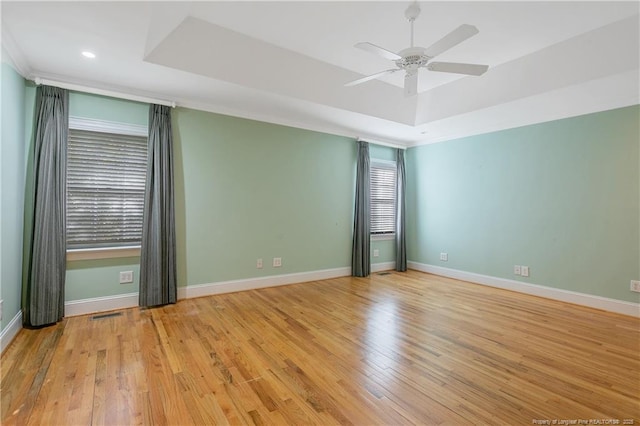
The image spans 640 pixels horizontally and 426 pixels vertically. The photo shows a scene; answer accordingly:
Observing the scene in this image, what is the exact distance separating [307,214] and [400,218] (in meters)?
2.05

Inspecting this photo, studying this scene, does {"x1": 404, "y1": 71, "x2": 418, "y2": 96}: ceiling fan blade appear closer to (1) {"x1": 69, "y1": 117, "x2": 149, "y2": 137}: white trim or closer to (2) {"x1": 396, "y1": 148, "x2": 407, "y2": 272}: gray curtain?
(1) {"x1": 69, "y1": 117, "x2": 149, "y2": 137}: white trim

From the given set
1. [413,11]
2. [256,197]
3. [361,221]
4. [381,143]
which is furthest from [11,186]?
[381,143]

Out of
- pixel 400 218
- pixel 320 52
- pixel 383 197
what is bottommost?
pixel 400 218

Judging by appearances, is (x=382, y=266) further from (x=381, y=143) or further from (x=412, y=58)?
(x=412, y=58)

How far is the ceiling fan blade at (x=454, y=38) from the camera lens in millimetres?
1961

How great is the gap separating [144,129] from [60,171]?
94 centimetres

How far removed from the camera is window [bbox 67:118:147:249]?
10.5 feet

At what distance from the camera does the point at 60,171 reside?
3.03 meters

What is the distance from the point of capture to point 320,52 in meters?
3.24

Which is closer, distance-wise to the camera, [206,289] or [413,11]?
[413,11]

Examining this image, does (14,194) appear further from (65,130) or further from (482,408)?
(482,408)

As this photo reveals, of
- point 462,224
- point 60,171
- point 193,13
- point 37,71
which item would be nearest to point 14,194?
point 60,171

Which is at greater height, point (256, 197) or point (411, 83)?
point (411, 83)

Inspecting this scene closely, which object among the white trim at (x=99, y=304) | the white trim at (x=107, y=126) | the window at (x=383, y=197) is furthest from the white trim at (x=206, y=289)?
the white trim at (x=107, y=126)
